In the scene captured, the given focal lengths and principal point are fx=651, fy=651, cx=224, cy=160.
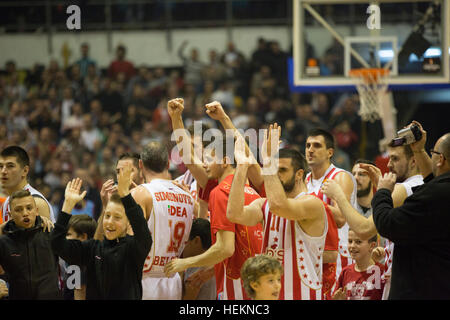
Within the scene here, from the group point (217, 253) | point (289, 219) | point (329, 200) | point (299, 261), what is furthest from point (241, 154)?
point (329, 200)

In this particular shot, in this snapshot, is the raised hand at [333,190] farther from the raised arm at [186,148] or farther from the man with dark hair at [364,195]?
the man with dark hair at [364,195]

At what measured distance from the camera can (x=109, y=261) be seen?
5.48m

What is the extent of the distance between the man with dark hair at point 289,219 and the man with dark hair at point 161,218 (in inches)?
32.5

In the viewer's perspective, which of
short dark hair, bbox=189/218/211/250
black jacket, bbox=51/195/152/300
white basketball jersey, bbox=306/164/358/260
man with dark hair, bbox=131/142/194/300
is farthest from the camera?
white basketball jersey, bbox=306/164/358/260

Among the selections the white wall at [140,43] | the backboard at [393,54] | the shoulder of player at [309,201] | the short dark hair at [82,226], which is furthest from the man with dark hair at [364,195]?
the white wall at [140,43]

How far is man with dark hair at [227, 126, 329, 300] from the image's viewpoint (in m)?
5.26

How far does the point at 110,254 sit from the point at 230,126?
1.71 metres

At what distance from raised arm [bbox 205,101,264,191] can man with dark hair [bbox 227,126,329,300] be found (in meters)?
0.33

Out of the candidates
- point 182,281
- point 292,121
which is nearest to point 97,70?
point 292,121

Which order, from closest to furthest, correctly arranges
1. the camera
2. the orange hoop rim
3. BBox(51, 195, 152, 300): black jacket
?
1. BBox(51, 195, 152, 300): black jacket
2. the camera
3. the orange hoop rim

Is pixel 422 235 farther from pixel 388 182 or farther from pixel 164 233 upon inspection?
pixel 164 233

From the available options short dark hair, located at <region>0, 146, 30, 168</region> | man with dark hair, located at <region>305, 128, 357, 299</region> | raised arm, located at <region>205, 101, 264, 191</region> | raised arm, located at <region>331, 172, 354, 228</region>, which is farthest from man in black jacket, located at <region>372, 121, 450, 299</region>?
short dark hair, located at <region>0, 146, 30, 168</region>

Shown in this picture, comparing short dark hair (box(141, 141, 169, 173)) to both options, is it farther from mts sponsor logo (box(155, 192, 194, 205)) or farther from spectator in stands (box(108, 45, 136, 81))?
spectator in stands (box(108, 45, 136, 81))
